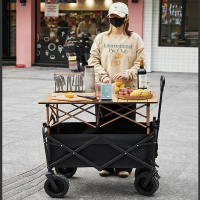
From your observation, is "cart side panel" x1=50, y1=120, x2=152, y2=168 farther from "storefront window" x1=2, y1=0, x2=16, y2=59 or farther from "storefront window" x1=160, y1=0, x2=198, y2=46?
"storefront window" x1=2, y1=0, x2=16, y2=59

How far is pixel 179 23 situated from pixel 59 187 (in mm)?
12020

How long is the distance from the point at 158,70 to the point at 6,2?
7374 mm

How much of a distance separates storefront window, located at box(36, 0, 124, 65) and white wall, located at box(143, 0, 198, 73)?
1675 mm

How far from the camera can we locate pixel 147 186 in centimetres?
412

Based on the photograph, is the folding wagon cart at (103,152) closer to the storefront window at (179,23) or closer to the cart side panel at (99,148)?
the cart side panel at (99,148)

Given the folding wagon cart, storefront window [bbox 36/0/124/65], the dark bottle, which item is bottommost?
the folding wagon cart

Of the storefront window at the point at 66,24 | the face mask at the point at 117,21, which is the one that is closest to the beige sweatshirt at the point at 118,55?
the face mask at the point at 117,21

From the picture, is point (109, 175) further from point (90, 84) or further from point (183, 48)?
point (183, 48)

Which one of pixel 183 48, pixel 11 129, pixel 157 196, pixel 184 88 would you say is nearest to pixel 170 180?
pixel 157 196

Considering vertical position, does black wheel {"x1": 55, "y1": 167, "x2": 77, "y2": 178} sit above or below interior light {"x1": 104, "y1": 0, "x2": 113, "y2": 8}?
below

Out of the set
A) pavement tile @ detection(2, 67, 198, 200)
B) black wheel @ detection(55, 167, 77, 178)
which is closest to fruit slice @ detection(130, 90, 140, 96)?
pavement tile @ detection(2, 67, 198, 200)

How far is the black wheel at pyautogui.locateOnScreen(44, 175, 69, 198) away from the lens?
4035mm

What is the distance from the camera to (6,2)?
1789 cm

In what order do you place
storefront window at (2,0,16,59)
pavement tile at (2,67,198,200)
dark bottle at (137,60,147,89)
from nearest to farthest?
pavement tile at (2,67,198,200), dark bottle at (137,60,147,89), storefront window at (2,0,16,59)
